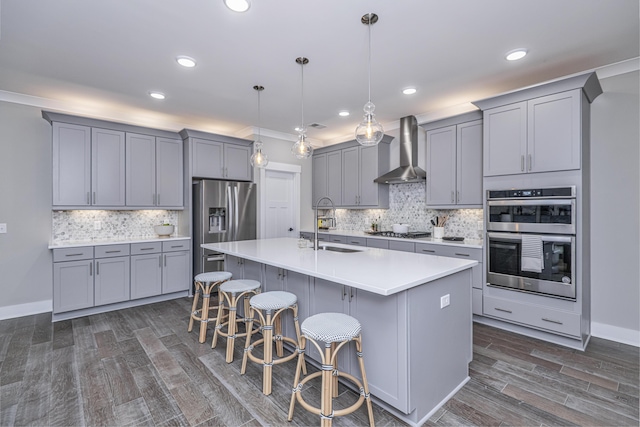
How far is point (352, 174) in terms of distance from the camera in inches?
215

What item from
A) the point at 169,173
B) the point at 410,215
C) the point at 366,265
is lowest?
the point at 366,265

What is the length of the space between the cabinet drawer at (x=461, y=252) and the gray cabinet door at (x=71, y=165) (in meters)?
4.64

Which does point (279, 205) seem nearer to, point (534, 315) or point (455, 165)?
point (455, 165)

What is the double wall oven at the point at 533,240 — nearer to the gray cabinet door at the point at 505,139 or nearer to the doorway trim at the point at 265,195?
the gray cabinet door at the point at 505,139

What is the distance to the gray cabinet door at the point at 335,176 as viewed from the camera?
18.7 ft

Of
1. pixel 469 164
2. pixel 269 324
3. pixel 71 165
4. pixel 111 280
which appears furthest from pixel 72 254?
pixel 469 164

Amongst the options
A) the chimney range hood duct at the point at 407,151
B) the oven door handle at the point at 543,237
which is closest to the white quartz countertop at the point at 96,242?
the chimney range hood duct at the point at 407,151

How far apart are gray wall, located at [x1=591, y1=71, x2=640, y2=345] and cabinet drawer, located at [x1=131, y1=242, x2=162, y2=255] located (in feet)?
17.4

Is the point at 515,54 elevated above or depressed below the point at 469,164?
above

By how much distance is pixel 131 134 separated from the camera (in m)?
4.29

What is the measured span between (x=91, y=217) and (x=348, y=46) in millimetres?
4154

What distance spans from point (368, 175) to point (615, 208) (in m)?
3.13

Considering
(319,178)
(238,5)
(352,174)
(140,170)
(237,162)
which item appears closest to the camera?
(238,5)

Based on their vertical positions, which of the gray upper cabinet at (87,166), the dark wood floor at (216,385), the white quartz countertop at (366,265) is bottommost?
the dark wood floor at (216,385)
